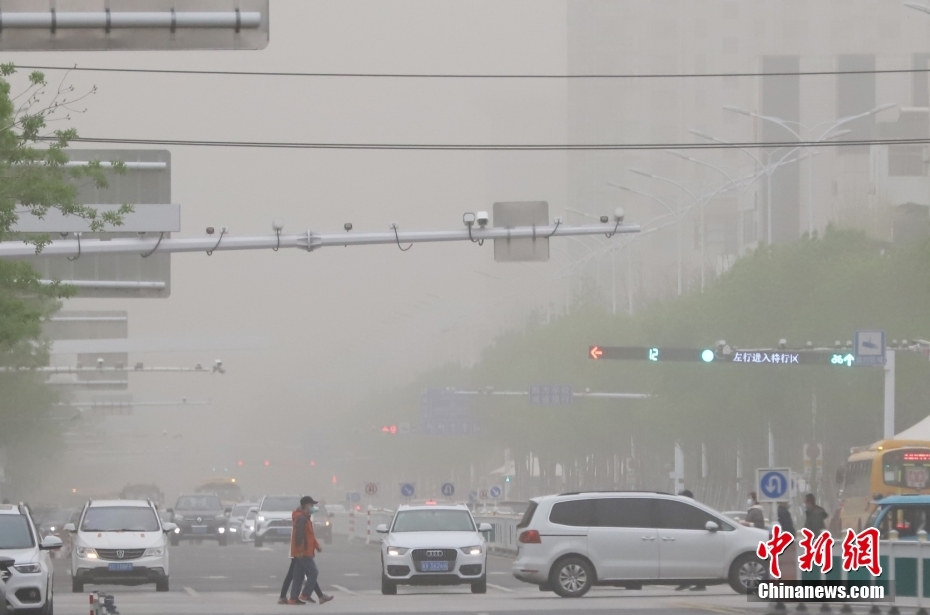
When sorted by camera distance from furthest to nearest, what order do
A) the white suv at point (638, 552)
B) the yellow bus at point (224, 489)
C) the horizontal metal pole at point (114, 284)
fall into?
1. the yellow bus at point (224, 489)
2. the horizontal metal pole at point (114, 284)
3. the white suv at point (638, 552)

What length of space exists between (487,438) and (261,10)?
105 m

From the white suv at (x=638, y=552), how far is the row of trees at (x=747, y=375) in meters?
27.0

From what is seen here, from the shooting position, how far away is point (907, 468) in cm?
4956

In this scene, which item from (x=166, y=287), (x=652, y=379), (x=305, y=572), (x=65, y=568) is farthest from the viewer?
(x=652, y=379)

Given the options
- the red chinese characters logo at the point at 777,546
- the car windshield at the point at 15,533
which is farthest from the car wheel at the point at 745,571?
the car windshield at the point at 15,533

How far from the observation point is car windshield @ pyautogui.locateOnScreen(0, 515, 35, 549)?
24622 mm

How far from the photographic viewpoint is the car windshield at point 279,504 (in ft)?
217

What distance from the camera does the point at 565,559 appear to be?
30516mm

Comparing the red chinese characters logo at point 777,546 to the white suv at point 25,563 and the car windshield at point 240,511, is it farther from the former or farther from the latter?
the car windshield at point 240,511

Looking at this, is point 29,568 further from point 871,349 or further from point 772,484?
point 871,349

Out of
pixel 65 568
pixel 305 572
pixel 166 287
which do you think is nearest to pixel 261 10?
pixel 305 572

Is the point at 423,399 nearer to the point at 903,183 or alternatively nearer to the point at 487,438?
the point at 487,438

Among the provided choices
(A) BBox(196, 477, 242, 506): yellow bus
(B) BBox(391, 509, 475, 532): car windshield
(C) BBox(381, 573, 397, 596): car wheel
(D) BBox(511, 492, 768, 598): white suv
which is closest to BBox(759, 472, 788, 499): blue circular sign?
(D) BBox(511, 492, 768, 598): white suv

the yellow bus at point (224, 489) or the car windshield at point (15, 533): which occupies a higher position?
the car windshield at point (15, 533)
